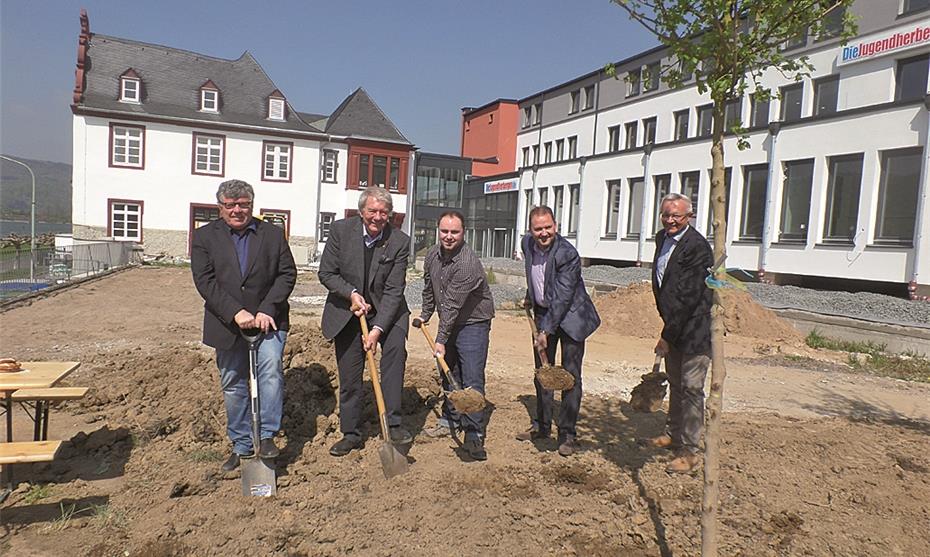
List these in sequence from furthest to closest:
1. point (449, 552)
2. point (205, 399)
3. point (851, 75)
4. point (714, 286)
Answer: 1. point (851, 75)
2. point (205, 399)
3. point (449, 552)
4. point (714, 286)

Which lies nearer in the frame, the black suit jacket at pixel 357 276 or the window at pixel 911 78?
the black suit jacket at pixel 357 276

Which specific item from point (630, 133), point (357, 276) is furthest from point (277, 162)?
point (357, 276)

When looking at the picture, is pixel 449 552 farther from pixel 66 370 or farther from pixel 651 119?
pixel 651 119

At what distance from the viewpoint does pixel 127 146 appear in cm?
3094

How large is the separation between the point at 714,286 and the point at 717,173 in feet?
1.72

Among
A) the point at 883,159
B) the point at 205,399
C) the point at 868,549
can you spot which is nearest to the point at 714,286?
the point at 868,549

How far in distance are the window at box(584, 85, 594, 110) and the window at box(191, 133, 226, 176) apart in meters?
19.8

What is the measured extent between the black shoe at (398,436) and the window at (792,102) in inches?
808

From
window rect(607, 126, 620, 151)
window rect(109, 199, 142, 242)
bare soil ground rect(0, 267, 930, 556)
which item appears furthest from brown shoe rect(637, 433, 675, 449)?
window rect(109, 199, 142, 242)

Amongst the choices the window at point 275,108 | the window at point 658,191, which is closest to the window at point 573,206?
the window at point 658,191

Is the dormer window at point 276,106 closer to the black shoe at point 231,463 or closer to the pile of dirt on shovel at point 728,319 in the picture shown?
the pile of dirt on shovel at point 728,319

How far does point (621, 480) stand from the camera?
433 centimetres

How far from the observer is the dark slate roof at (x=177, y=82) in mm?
31594

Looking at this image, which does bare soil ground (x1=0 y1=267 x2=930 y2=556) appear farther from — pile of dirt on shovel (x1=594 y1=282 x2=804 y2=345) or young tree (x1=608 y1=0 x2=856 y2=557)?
pile of dirt on shovel (x1=594 y1=282 x2=804 y2=345)
